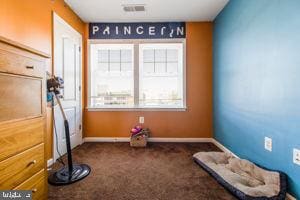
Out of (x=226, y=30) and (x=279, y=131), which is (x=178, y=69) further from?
(x=279, y=131)

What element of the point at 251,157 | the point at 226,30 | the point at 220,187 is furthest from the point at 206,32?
the point at 220,187

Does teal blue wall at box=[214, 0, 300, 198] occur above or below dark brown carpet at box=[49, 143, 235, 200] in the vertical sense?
above

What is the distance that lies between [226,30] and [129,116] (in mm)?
2270

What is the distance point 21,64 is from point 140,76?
2716mm

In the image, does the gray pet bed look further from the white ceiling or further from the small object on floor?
the white ceiling

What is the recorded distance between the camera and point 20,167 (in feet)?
3.91

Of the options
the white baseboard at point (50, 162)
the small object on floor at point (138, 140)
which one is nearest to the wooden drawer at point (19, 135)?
the white baseboard at point (50, 162)

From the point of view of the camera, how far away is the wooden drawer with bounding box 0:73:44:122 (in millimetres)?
1078

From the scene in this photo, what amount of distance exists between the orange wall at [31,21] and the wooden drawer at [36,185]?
90 cm

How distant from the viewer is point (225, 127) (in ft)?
10.3

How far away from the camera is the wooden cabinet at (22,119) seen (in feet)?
3.52

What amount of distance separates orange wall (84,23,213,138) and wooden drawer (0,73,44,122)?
2441 mm

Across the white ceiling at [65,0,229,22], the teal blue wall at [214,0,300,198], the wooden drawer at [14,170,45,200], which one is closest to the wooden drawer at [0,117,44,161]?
the wooden drawer at [14,170,45,200]

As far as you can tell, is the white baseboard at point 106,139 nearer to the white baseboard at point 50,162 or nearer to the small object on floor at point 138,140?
the small object on floor at point 138,140
